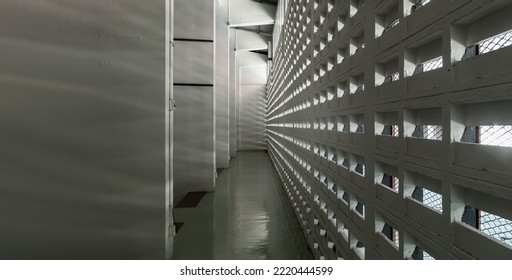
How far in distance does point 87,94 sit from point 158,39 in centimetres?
81

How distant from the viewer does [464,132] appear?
99cm

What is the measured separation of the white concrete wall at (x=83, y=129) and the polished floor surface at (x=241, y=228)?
0.74m

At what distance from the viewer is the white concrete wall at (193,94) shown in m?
5.53

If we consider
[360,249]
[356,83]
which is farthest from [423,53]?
[360,249]

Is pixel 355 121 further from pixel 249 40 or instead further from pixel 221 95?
pixel 249 40

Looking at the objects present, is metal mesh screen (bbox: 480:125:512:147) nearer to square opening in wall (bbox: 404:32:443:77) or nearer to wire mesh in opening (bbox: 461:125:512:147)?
wire mesh in opening (bbox: 461:125:512:147)

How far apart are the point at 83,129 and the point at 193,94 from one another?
3153mm

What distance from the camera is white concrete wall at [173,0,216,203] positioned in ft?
18.1

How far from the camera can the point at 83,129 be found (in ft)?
8.23

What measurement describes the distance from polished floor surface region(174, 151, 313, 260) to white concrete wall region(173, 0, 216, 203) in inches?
25.7

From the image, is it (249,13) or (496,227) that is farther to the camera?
(249,13)

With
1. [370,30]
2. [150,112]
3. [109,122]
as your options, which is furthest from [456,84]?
[109,122]

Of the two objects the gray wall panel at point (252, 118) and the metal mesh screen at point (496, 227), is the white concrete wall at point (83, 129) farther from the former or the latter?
the gray wall panel at point (252, 118)

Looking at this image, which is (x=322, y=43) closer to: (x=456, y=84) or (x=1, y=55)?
(x=456, y=84)
